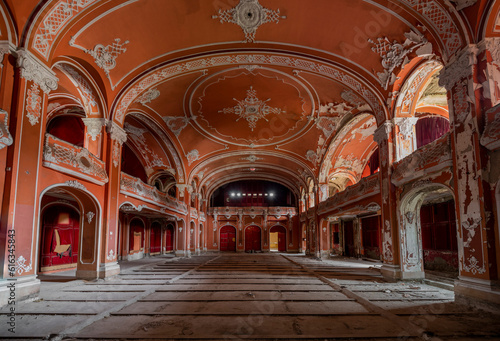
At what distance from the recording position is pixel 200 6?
8500mm

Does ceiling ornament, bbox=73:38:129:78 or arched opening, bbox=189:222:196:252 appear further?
arched opening, bbox=189:222:196:252

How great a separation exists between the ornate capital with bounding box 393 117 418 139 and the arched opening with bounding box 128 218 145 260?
587 inches

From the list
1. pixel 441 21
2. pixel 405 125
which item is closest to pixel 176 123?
pixel 405 125

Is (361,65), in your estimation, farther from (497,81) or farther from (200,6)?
(200,6)

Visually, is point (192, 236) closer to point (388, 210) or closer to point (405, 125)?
point (388, 210)

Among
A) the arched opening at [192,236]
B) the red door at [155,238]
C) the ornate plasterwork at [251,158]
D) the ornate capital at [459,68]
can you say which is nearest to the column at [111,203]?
the ornate capital at [459,68]

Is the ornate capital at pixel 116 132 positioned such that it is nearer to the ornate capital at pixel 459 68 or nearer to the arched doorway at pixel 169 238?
the ornate capital at pixel 459 68

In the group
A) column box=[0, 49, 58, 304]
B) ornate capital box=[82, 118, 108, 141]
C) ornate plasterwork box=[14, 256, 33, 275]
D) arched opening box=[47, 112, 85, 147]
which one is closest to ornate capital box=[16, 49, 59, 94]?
column box=[0, 49, 58, 304]

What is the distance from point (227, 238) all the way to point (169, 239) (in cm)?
624

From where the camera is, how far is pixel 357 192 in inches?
521

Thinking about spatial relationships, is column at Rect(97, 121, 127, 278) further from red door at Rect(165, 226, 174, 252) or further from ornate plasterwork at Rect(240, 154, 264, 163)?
red door at Rect(165, 226, 174, 252)

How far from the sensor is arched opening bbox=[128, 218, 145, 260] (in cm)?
1866

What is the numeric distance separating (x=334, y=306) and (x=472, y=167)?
3.86m

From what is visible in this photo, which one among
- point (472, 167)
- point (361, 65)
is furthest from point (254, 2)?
point (472, 167)
